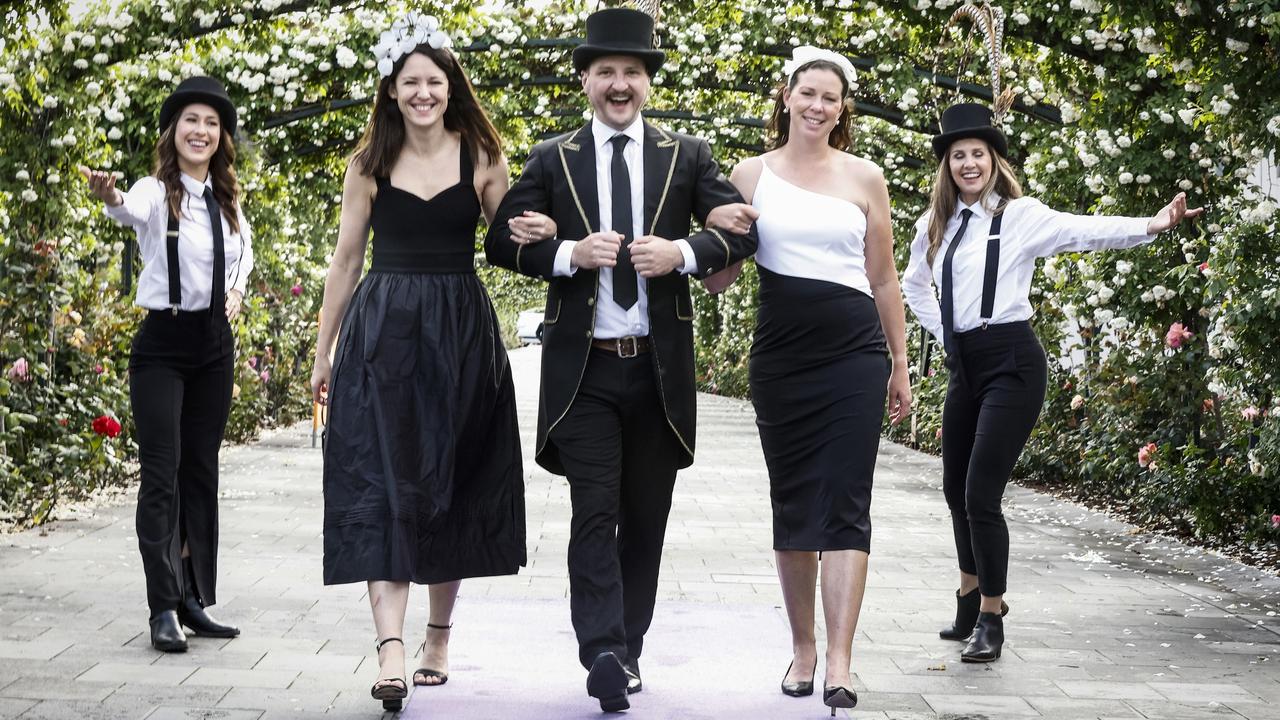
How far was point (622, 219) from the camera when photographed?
13.5 ft

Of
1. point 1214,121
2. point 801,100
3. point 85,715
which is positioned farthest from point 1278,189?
point 85,715

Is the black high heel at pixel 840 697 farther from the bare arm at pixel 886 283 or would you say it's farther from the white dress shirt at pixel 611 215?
the white dress shirt at pixel 611 215

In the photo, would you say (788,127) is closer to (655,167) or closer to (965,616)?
(655,167)

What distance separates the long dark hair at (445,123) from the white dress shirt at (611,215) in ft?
1.10

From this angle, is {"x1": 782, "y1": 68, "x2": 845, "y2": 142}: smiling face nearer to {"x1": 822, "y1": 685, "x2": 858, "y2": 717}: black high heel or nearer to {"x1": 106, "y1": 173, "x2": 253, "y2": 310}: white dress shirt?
{"x1": 822, "y1": 685, "x2": 858, "y2": 717}: black high heel

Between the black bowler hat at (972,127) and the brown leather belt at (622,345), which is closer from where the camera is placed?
the brown leather belt at (622,345)

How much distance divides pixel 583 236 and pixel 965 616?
210 cm

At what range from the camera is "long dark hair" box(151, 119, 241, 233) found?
5055 mm

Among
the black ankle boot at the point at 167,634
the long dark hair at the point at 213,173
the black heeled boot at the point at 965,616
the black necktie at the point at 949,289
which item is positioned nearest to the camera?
the black ankle boot at the point at 167,634

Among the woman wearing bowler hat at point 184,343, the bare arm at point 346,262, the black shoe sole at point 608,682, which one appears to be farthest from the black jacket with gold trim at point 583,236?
the woman wearing bowler hat at point 184,343

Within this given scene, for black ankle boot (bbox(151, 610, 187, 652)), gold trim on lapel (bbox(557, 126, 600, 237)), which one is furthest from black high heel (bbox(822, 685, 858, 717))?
black ankle boot (bbox(151, 610, 187, 652))

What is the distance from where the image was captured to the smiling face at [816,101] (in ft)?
14.1

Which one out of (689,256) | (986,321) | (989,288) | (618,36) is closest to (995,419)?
(986,321)

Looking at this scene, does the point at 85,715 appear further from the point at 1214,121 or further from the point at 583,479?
the point at 1214,121
